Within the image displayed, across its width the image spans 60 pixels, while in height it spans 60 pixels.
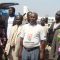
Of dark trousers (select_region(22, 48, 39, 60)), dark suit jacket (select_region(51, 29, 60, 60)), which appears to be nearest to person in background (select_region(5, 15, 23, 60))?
dark trousers (select_region(22, 48, 39, 60))

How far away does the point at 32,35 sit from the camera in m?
8.80

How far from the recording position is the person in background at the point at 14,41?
10398 millimetres

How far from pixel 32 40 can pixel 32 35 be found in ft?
0.40

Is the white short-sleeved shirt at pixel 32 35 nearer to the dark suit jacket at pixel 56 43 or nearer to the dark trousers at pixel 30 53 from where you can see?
the dark trousers at pixel 30 53

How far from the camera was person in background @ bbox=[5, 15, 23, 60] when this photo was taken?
10.4 meters

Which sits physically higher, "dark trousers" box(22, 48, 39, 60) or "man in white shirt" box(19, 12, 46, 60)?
"man in white shirt" box(19, 12, 46, 60)

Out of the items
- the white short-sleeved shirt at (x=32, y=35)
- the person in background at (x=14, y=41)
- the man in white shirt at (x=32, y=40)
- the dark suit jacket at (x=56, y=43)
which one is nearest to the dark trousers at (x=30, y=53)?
the man in white shirt at (x=32, y=40)

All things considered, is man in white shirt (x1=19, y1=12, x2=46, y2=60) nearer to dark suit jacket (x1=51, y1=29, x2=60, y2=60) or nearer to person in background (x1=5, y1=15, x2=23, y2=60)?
dark suit jacket (x1=51, y1=29, x2=60, y2=60)

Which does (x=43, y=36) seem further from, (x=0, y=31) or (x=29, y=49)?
(x=0, y=31)

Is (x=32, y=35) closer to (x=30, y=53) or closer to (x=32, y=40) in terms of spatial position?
(x=32, y=40)

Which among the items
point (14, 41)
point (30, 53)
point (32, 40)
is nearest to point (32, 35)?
point (32, 40)

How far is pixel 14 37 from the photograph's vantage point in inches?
418

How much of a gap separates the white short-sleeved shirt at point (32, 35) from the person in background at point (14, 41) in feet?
4.54

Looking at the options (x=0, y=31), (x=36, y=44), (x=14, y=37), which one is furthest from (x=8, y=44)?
(x=36, y=44)
